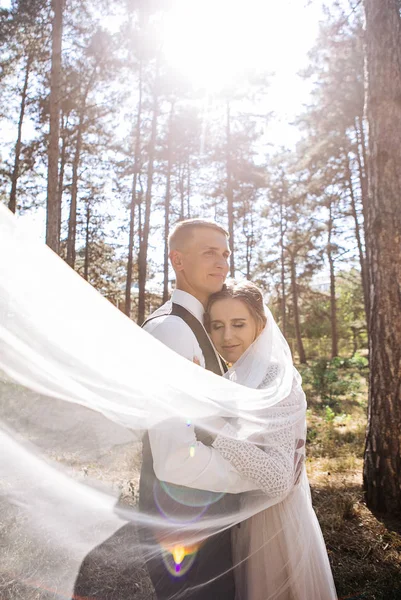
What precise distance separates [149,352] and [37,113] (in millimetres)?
14236

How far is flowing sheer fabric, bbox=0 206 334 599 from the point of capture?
1.21 metres

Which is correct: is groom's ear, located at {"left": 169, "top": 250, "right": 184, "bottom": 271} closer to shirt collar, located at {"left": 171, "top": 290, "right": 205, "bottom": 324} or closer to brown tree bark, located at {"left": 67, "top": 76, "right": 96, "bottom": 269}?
shirt collar, located at {"left": 171, "top": 290, "right": 205, "bottom": 324}

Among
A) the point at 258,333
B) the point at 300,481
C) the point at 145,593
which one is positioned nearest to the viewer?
the point at 145,593

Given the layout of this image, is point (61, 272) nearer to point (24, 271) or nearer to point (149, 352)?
point (24, 271)

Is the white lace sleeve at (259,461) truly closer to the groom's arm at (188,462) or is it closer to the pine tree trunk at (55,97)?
the groom's arm at (188,462)

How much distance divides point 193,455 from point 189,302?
0.87m

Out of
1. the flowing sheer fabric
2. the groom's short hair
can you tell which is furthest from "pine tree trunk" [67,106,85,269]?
the flowing sheer fabric

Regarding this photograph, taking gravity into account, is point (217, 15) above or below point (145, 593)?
above

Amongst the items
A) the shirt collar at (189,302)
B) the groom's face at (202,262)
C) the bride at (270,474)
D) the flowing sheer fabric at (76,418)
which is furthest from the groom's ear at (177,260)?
the flowing sheer fabric at (76,418)

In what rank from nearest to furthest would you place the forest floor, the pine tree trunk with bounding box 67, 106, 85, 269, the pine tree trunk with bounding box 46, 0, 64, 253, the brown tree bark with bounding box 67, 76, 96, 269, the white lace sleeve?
the forest floor, the white lace sleeve, the pine tree trunk with bounding box 46, 0, 64, 253, the brown tree bark with bounding box 67, 76, 96, 269, the pine tree trunk with bounding box 67, 106, 85, 269

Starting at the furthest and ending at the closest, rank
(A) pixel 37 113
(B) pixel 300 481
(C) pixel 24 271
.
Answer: (A) pixel 37 113 < (B) pixel 300 481 < (C) pixel 24 271

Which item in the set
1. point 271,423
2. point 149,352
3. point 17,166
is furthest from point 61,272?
point 17,166

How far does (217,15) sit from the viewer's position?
8398mm

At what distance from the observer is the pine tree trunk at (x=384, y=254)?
3799 millimetres
